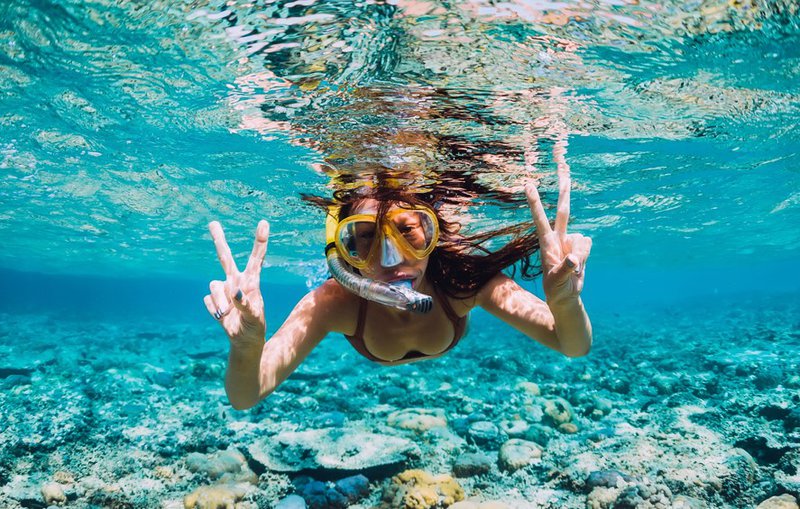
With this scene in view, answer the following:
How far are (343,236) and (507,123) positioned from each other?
475cm

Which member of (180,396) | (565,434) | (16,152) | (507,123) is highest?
(507,123)

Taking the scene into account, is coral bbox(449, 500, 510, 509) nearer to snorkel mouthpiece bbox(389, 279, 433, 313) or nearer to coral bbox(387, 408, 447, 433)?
coral bbox(387, 408, 447, 433)

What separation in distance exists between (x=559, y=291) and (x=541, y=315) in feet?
2.23

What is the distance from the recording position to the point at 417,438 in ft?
26.5

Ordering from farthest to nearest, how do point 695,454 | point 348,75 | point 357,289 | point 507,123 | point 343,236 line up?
point 507,123
point 695,454
point 348,75
point 343,236
point 357,289

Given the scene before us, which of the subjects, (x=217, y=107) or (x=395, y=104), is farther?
(x=217, y=107)

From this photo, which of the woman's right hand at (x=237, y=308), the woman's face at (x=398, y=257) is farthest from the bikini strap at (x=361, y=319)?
the woman's right hand at (x=237, y=308)

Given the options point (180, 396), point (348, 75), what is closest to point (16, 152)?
point (180, 396)

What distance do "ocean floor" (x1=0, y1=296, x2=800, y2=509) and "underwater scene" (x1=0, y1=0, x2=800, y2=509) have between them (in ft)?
0.19

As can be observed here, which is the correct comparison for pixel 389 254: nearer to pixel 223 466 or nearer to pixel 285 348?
pixel 285 348

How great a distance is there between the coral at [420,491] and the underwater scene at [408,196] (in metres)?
0.03

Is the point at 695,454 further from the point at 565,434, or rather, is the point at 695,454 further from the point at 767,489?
the point at 565,434

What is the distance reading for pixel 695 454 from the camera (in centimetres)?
651

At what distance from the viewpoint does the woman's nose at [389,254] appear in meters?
3.68
